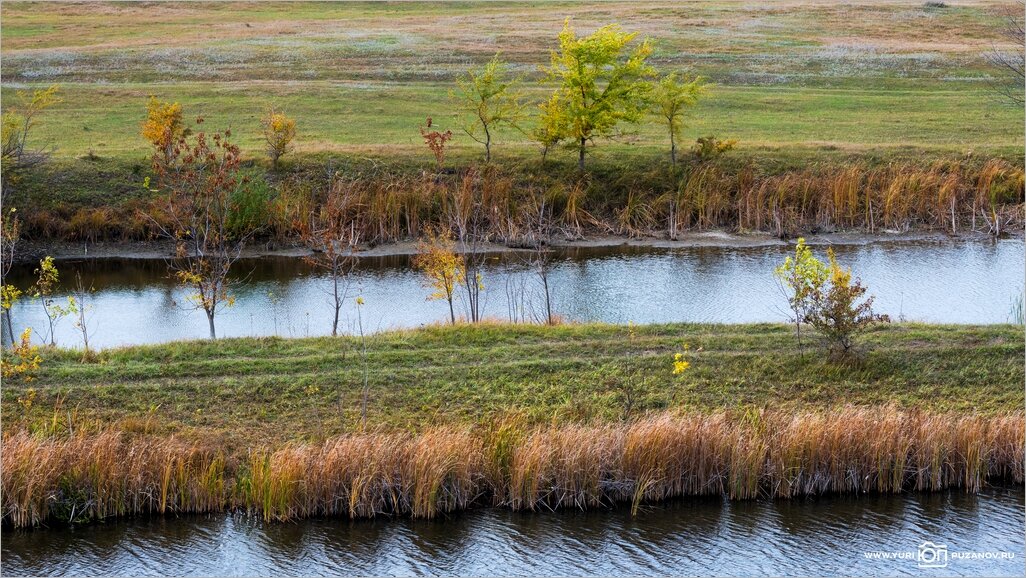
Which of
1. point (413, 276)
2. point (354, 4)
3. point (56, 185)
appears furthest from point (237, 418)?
point (354, 4)

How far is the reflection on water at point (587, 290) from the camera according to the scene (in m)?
31.2

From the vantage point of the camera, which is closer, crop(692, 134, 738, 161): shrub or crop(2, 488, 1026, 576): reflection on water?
crop(2, 488, 1026, 576): reflection on water

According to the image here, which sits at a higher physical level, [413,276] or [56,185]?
[56,185]

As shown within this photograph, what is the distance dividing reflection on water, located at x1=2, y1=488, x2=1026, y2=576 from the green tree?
28511mm

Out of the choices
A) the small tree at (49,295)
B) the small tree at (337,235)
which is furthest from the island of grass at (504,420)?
the small tree at (337,235)

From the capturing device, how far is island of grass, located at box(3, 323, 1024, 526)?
61.3 ft

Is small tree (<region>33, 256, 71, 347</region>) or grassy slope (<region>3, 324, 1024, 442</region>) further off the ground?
small tree (<region>33, 256, 71, 347</region>)

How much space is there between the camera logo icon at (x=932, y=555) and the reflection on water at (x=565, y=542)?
117 millimetres

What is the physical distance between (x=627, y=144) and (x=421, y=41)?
33929mm

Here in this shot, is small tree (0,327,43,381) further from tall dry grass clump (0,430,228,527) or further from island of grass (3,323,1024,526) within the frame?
tall dry grass clump (0,430,228,527)

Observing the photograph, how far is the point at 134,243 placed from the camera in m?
42.0

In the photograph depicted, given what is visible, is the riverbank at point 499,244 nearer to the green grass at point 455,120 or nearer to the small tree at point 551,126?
the small tree at point 551,126

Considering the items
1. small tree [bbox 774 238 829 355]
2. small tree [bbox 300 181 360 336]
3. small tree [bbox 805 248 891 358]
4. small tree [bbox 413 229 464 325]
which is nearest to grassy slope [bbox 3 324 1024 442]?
small tree [bbox 805 248 891 358]

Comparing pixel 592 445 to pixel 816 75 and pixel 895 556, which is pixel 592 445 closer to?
pixel 895 556
